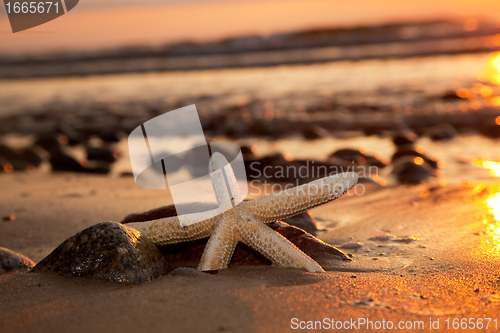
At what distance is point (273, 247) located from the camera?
286cm

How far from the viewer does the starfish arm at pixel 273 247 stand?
9.30 ft

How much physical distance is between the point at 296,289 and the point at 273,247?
367 mm

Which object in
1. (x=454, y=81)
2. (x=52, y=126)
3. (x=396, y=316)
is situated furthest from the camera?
(x=454, y=81)

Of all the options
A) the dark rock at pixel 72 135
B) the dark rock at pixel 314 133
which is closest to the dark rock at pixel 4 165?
the dark rock at pixel 72 135

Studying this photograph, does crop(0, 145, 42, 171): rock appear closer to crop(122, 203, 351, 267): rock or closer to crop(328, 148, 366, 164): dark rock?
crop(122, 203, 351, 267): rock

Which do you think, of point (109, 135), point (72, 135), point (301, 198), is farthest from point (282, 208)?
point (72, 135)

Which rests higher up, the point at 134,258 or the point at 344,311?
the point at 134,258

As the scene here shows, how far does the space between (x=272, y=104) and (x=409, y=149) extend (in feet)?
19.0

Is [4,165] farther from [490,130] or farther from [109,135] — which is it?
[490,130]

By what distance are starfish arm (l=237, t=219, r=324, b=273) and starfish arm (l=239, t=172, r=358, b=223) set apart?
10cm

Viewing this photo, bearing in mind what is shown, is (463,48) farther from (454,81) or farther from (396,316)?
(396,316)

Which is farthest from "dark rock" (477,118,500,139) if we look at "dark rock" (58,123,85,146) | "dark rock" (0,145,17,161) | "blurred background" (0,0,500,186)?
"dark rock" (0,145,17,161)

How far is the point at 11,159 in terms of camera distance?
7461 millimetres

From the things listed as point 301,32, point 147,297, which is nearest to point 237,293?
point 147,297
